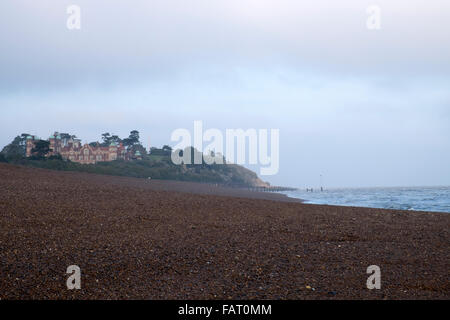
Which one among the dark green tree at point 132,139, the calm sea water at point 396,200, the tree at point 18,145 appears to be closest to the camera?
the calm sea water at point 396,200

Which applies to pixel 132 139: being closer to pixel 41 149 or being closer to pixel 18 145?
pixel 18 145

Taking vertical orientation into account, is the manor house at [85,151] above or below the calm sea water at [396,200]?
above

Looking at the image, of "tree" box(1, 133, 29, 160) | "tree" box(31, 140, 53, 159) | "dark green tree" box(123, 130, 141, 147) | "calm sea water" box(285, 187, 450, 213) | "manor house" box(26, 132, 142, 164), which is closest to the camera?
"calm sea water" box(285, 187, 450, 213)

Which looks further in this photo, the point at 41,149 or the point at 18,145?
the point at 18,145

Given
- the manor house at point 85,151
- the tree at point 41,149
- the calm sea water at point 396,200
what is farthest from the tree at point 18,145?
the calm sea water at point 396,200

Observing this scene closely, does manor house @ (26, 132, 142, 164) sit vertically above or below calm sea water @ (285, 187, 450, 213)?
above

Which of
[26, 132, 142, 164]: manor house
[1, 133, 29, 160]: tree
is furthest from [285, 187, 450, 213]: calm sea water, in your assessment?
[1, 133, 29, 160]: tree

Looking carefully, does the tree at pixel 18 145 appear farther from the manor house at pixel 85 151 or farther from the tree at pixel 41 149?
the tree at pixel 41 149

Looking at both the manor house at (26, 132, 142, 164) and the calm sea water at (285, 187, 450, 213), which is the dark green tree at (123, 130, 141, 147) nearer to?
the manor house at (26, 132, 142, 164)

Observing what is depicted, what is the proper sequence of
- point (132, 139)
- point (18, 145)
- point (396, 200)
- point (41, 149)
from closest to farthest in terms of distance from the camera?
1. point (396, 200)
2. point (41, 149)
3. point (18, 145)
4. point (132, 139)

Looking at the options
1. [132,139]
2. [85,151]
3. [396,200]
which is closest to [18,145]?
[85,151]

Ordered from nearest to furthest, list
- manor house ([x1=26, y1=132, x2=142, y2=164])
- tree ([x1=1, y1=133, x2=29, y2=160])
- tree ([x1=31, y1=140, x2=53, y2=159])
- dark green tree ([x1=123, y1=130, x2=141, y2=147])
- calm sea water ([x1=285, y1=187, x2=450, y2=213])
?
1. calm sea water ([x1=285, y1=187, x2=450, y2=213])
2. tree ([x1=31, y1=140, x2=53, y2=159])
3. tree ([x1=1, y1=133, x2=29, y2=160])
4. manor house ([x1=26, y1=132, x2=142, y2=164])
5. dark green tree ([x1=123, y1=130, x2=141, y2=147])

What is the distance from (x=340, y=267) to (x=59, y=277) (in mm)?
5527
